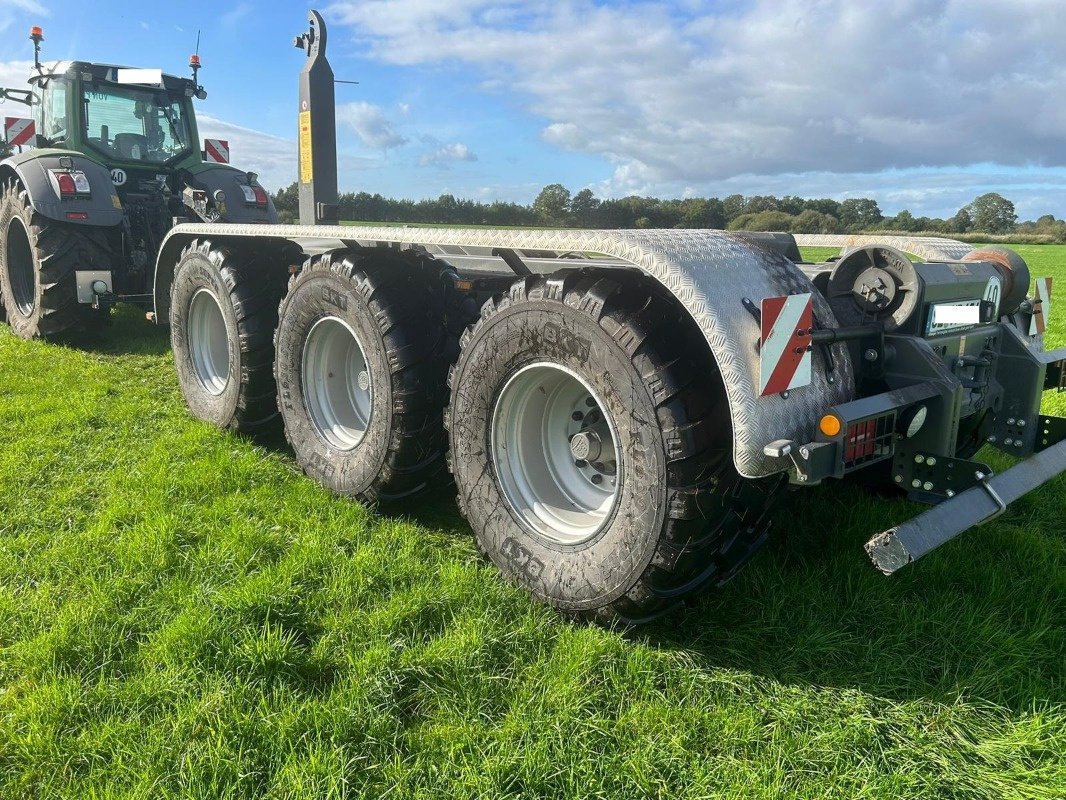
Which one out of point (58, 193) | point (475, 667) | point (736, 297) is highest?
point (58, 193)

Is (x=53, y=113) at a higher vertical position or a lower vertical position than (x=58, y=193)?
higher

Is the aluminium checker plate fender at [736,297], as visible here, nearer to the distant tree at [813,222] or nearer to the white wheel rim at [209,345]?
the distant tree at [813,222]

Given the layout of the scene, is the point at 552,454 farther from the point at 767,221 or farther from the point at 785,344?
the point at 767,221

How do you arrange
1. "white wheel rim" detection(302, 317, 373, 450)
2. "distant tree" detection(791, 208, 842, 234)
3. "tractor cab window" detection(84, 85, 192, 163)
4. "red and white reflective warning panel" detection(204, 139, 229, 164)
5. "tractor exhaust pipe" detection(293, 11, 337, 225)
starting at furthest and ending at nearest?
"red and white reflective warning panel" detection(204, 139, 229, 164) → "tractor cab window" detection(84, 85, 192, 163) → "distant tree" detection(791, 208, 842, 234) → "tractor exhaust pipe" detection(293, 11, 337, 225) → "white wheel rim" detection(302, 317, 373, 450)

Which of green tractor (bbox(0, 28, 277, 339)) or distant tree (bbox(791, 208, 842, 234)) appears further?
green tractor (bbox(0, 28, 277, 339))

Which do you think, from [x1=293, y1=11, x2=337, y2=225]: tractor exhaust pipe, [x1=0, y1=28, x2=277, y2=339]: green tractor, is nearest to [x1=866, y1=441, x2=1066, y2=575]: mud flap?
[x1=293, y1=11, x2=337, y2=225]: tractor exhaust pipe

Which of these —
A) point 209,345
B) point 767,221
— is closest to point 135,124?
point 209,345

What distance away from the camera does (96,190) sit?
7.14 metres

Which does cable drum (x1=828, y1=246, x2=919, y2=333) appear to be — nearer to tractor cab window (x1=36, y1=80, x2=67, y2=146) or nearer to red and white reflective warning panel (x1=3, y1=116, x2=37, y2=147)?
tractor cab window (x1=36, y1=80, x2=67, y2=146)

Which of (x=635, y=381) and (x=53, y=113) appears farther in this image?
(x=53, y=113)

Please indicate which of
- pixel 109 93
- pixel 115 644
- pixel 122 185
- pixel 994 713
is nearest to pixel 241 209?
pixel 122 185

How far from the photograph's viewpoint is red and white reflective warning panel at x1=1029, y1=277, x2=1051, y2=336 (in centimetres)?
342

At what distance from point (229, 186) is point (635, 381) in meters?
7.58

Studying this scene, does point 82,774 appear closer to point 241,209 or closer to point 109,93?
point 241,209
